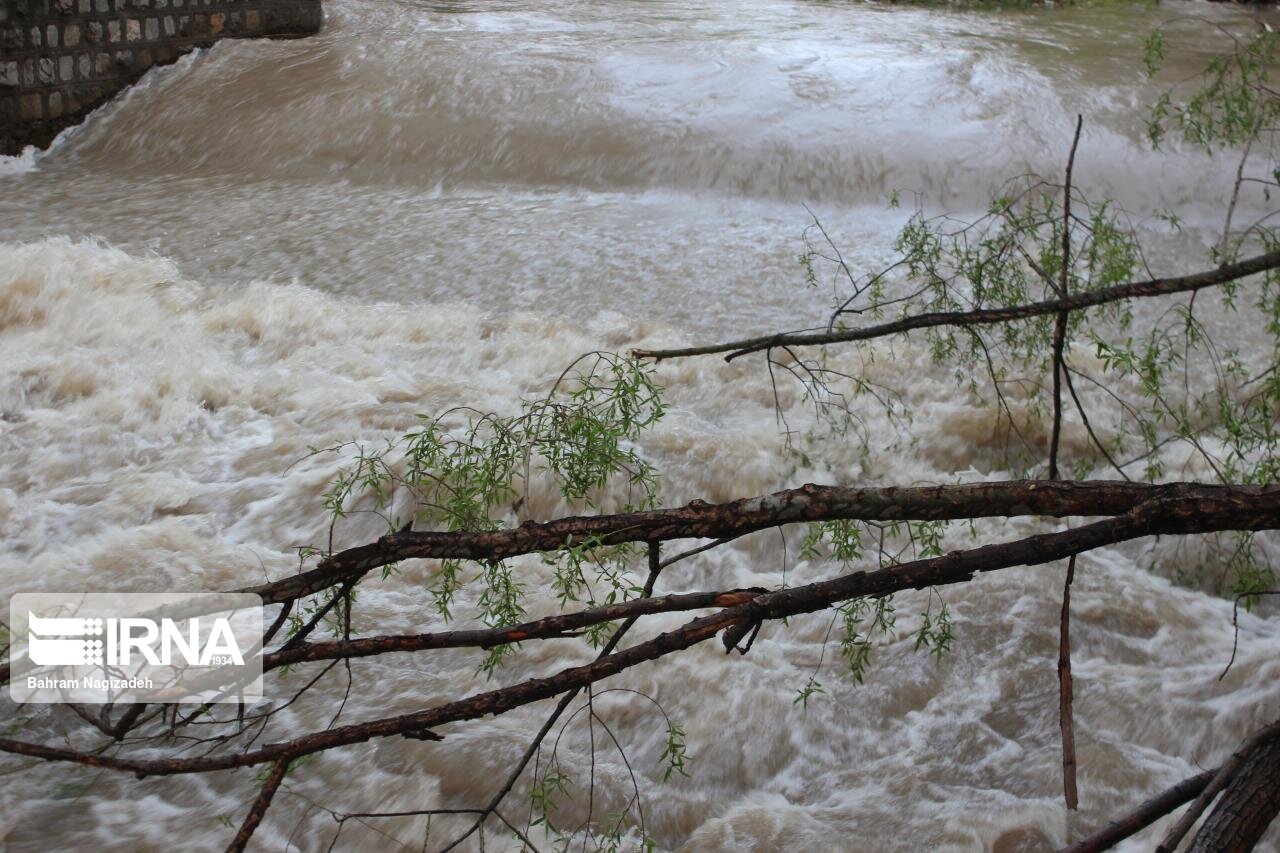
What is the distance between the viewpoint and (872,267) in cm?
550

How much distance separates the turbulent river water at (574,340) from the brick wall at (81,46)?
181 mm

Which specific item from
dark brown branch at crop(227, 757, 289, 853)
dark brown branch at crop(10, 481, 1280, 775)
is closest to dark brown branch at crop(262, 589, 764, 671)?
dark brown branch at crop(10, 481, 1280, 775)

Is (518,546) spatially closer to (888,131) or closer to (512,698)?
(512,698)

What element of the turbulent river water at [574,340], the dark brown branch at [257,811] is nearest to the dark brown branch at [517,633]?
the dark brown branch at [257,811]

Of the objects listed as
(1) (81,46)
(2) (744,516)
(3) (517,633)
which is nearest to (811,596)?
(2) (744,516)

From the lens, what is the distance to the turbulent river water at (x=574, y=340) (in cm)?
281

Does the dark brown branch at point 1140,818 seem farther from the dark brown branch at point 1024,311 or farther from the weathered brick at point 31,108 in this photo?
the weathered brick at point 31,108

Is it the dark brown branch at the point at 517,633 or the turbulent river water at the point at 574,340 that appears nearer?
the dark brown branch at the point at 517,633

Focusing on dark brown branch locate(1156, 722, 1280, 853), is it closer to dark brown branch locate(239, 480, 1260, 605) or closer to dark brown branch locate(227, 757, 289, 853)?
Result: dark brown branch locate(239, 480, 1260, 605)

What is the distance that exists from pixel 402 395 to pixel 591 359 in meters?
0.81

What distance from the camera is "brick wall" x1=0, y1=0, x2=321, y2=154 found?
7.32 metres

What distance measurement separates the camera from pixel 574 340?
486 cm

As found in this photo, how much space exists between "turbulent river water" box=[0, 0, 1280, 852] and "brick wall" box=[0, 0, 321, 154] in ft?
0.59

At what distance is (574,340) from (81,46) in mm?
4820
